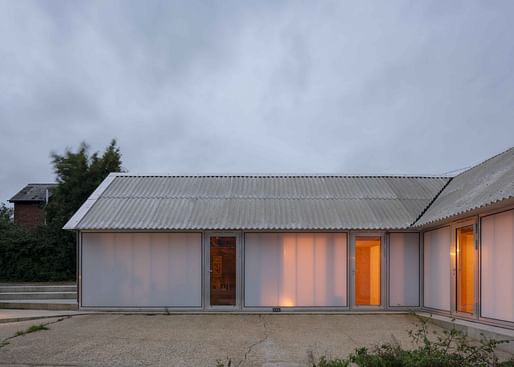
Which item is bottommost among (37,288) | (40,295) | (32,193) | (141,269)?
(40,295)

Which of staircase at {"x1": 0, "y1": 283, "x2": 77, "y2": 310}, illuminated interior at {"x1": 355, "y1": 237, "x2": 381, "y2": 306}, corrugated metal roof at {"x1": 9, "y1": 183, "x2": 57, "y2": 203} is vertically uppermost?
corrugated metal roof at {"x1": 9, "y1": 183, "x2": 57, "y2": 203}

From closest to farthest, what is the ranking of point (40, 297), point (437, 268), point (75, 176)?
point (437, 268) < point (40, 297) < point (75, 176)

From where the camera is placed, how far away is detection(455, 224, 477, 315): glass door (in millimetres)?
10500

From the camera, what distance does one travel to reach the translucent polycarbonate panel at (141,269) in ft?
41.7

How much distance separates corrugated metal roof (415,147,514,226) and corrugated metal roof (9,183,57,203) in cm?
2400

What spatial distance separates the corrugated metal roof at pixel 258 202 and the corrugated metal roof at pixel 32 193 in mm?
17464

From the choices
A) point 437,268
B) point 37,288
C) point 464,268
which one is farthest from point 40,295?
point 464,268

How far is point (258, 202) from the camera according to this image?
1388 centimetres

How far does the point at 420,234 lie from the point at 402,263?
2.90ft

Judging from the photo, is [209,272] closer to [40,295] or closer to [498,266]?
[40,295]

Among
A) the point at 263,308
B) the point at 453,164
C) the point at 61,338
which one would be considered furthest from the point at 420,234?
the point at 453,164

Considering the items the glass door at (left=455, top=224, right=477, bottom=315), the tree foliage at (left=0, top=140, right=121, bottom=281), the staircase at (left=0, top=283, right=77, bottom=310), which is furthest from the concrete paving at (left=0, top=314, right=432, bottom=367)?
the tree foliage at (left=0, top=140, right=121, bottom=281)

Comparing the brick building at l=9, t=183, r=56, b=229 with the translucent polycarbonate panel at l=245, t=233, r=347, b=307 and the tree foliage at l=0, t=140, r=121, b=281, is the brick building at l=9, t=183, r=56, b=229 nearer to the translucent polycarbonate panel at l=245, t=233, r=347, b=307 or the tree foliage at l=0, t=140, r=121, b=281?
the tree foliage at l=0, t=140, r=121, b=281

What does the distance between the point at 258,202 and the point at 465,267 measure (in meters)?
5.55
